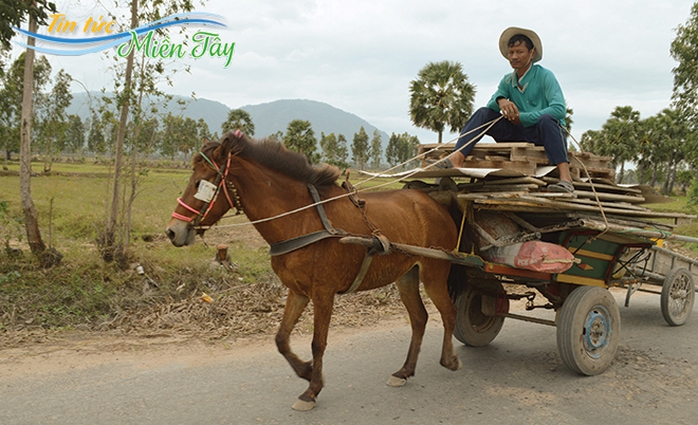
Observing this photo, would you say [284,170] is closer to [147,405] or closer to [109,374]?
[147,405]

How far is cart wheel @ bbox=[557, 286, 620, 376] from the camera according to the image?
448 cm

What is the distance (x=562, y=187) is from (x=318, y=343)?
2.53 meters

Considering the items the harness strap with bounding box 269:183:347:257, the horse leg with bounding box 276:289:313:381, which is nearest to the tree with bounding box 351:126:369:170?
the horse leg with bounding box 276:289:313:381

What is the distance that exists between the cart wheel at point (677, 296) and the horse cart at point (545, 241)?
1.30m

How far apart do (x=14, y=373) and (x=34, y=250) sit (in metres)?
3.17

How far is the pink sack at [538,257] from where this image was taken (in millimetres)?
4305

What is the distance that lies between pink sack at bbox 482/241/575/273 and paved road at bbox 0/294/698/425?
1096 mm

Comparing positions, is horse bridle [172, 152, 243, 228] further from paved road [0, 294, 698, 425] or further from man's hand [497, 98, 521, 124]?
man's hand [497, 98, 521, 124]

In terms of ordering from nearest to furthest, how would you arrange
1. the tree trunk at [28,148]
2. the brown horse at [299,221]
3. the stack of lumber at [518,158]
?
the brown horse at [299,221] → the stack of lumber at [518,158] → the tree trunk at [28,148]

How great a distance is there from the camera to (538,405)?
13.1ft

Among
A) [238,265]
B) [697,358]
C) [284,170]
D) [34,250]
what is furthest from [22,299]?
[697,358]

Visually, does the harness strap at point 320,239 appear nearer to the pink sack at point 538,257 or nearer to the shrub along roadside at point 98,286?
the pink sack at point 538,257

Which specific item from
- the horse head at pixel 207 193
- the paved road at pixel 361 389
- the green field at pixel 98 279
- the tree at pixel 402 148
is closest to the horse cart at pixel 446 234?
the horse head at pixel 207 193

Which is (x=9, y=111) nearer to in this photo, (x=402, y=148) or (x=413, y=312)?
(x=413, y=312)
